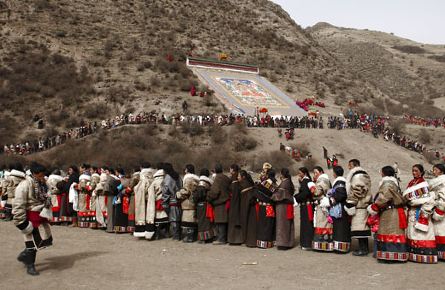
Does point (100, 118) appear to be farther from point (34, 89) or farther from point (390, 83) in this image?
point (390, 83)

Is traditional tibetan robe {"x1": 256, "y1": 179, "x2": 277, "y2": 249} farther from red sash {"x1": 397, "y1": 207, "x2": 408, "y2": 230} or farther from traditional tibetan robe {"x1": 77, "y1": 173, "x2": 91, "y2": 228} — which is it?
traditional tibetan robe {"x1": 77, "y1": 173, "x2": 91, "y2": 228}

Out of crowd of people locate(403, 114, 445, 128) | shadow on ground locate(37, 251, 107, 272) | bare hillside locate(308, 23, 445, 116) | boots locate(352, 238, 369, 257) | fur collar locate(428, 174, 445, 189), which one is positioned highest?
bare hillside locate(308, 23, 445, 116)

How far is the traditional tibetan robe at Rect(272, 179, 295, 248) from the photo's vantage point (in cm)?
892

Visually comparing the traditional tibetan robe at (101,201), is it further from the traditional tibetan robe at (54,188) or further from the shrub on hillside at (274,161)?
the shrub on hillside at (274,161)

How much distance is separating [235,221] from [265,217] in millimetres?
703

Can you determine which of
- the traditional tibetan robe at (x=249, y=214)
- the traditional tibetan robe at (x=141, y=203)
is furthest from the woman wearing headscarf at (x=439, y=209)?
the traditional tibetan robe at (x=141, y=203)

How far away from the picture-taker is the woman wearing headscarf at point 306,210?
28.5ft

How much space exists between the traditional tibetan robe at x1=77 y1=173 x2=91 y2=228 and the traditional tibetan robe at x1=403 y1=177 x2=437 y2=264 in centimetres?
741

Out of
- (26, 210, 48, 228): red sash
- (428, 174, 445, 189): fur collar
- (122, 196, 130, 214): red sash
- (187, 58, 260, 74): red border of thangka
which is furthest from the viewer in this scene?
(187, 58, 260, 74): red border of thangka

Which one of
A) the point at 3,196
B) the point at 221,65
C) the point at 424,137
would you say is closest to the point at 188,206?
the point at 3,196

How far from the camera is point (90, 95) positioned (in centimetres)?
3362

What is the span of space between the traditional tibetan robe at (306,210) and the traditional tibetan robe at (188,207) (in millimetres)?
2273

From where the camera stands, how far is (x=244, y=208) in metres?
9.32

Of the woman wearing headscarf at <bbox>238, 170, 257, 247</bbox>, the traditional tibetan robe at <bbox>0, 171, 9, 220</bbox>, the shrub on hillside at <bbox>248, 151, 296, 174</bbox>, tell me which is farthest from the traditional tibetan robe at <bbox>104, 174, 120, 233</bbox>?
the shrub on hillside at <bbox>248, 151, 296, 174</bbox>
